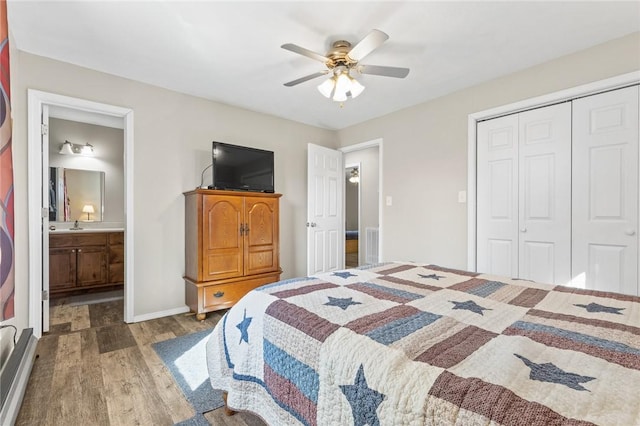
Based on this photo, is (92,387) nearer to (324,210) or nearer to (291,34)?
(291,34)

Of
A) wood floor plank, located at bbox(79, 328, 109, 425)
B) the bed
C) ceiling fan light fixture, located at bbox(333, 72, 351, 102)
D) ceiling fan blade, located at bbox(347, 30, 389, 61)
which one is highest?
ceiling fan blade, located at bbox(347, 30, 389, 61)

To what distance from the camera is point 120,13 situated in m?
1.91

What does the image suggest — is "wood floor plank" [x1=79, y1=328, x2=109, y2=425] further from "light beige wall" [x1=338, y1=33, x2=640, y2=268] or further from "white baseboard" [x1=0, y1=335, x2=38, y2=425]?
"light beige wall" [x1=338, y1=33, x2=640, y2=268]

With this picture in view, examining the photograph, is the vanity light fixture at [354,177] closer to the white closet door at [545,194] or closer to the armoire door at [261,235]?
the armoire door at [261,235]

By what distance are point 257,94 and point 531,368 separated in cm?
321

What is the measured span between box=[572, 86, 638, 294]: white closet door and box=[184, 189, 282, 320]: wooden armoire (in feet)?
9.34

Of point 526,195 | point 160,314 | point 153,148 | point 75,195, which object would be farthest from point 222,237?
point 526,195

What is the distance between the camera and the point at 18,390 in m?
1.60

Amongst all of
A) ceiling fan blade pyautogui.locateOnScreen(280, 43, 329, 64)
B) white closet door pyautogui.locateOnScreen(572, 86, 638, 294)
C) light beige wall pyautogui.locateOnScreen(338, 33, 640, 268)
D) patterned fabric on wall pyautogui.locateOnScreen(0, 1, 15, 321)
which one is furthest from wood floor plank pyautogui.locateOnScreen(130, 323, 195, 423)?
white closet door pyautogui.locateOnScreen(572, 86, 638, 294)

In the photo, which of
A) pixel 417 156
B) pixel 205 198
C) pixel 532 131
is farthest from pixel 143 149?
pixel 532 131

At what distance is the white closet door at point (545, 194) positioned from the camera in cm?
248

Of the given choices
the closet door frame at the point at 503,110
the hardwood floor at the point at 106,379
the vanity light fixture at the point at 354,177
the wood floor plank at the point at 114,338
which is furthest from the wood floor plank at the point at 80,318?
the vanity light fixture at the point at 354,177

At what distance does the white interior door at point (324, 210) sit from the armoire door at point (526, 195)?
1947 mm

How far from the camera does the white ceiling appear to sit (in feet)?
6.14
